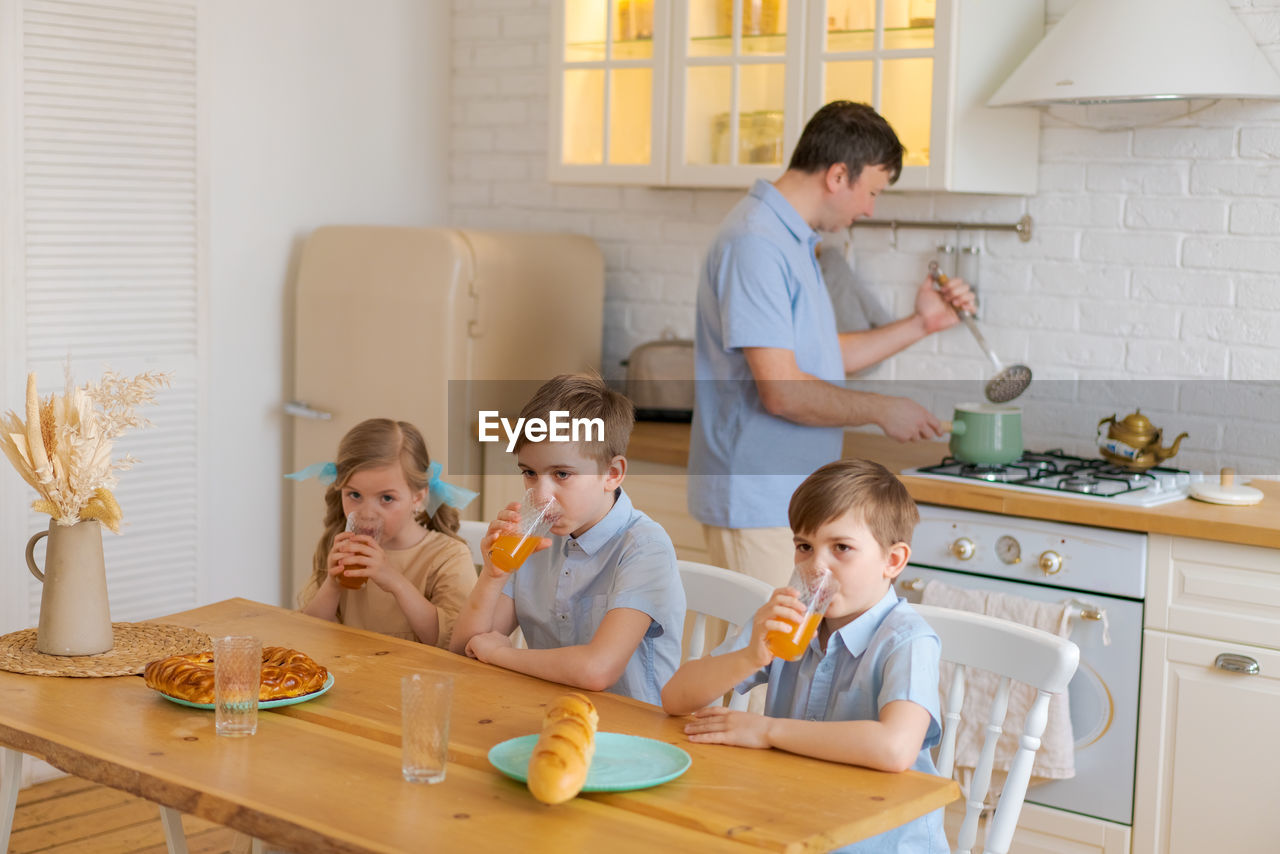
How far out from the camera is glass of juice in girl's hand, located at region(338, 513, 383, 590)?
214 cm

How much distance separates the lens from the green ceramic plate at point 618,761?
1.42 meters

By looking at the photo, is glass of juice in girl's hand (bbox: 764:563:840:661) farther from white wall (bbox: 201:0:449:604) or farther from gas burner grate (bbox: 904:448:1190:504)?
white wall (bbox: 201:0:449:604)

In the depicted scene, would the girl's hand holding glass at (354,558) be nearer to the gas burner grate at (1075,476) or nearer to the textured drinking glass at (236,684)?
the textured drinking glass at (236,684)

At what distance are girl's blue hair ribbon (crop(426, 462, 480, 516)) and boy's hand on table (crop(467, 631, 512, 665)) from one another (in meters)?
0.39

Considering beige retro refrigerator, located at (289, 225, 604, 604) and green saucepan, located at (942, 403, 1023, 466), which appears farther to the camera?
beige retro refrigerator, located at (289, 225, 604, 604)

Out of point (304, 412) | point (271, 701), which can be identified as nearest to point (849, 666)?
point (271, 701)

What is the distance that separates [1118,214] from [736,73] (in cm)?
93

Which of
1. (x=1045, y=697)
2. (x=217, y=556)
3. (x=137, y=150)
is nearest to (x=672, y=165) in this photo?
(x=137, y=150)

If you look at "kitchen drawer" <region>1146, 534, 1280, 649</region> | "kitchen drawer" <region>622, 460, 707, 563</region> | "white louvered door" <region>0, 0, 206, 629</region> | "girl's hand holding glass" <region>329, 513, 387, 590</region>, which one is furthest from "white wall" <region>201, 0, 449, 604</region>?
"kitchen drawer" <region>1146, 534, 1280, 649</region>

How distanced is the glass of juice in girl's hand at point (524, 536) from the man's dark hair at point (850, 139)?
116 cm

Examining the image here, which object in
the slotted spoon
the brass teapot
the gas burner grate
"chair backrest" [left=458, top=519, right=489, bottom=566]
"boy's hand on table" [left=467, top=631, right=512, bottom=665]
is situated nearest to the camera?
"boy's hand on table" [left=467, top=631, right=512, bottom=665]

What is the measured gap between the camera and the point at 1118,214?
10.3ft

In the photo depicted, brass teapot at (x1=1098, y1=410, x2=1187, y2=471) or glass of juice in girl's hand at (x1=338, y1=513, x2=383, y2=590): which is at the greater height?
brass teapot at (x1=1098, y1=410, x2=1187, y2=471)

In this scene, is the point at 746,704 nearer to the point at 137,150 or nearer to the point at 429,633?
the point at 429,633
